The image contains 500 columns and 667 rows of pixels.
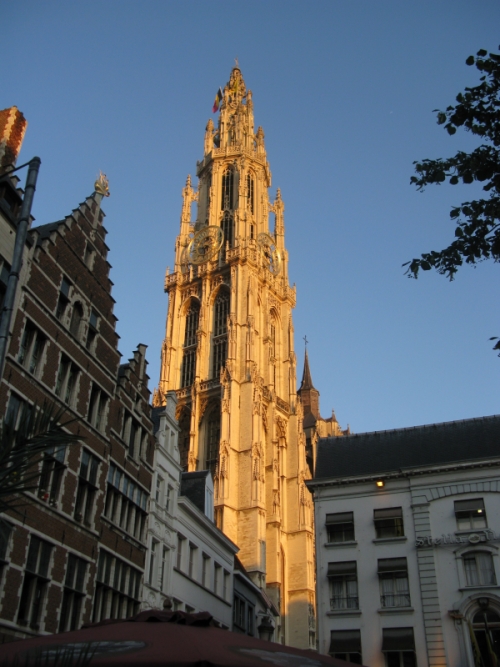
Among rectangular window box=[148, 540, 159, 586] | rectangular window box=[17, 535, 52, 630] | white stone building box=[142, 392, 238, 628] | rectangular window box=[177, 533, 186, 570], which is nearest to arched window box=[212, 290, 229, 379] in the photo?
white stone building box=[142, 392, 238, 628]

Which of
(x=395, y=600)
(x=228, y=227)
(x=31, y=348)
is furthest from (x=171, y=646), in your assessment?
(x=228, y=227)

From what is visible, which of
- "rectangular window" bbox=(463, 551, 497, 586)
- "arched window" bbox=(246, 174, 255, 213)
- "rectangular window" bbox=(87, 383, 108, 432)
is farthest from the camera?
"arched window" bbox=(246, 174, 255, 213)

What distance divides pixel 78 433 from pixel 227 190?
231 ft

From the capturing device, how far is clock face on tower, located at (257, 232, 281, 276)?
8296 centimetres

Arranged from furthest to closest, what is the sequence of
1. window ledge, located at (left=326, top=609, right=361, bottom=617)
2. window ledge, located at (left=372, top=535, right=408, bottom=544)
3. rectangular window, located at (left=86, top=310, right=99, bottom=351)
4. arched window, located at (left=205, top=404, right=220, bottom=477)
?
arched window, located at (left=205, top=404, right=220, bottom=477)
window ledge, located at (left=372, top=535, right=408, bottom=544)
window ledge, located at (left=326, top=609, right=361, bottom=617)
rectangular window, located at (left=86, top=310, right=99, bottom=351)

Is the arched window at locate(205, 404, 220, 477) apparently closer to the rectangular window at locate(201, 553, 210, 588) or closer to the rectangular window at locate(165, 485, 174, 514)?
the rectangular window at locate(201, 553, 210, 588)

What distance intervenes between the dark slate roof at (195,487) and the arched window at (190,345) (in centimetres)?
3636

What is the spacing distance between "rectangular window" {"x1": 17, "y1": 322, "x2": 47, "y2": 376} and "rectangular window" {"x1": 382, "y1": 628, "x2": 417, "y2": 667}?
16.4 meters

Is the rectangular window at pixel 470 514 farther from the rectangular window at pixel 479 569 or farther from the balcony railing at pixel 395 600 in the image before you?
the balcony railing at pixel 395 600

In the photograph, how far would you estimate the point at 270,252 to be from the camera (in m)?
85.1

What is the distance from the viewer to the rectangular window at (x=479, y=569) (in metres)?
27.0

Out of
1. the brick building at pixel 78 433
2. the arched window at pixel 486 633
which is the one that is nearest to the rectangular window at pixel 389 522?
the arched window at pixel 486 633

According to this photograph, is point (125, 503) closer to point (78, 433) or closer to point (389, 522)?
point (78, 433)

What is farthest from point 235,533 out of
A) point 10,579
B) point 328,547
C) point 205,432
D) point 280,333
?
point 10,579
